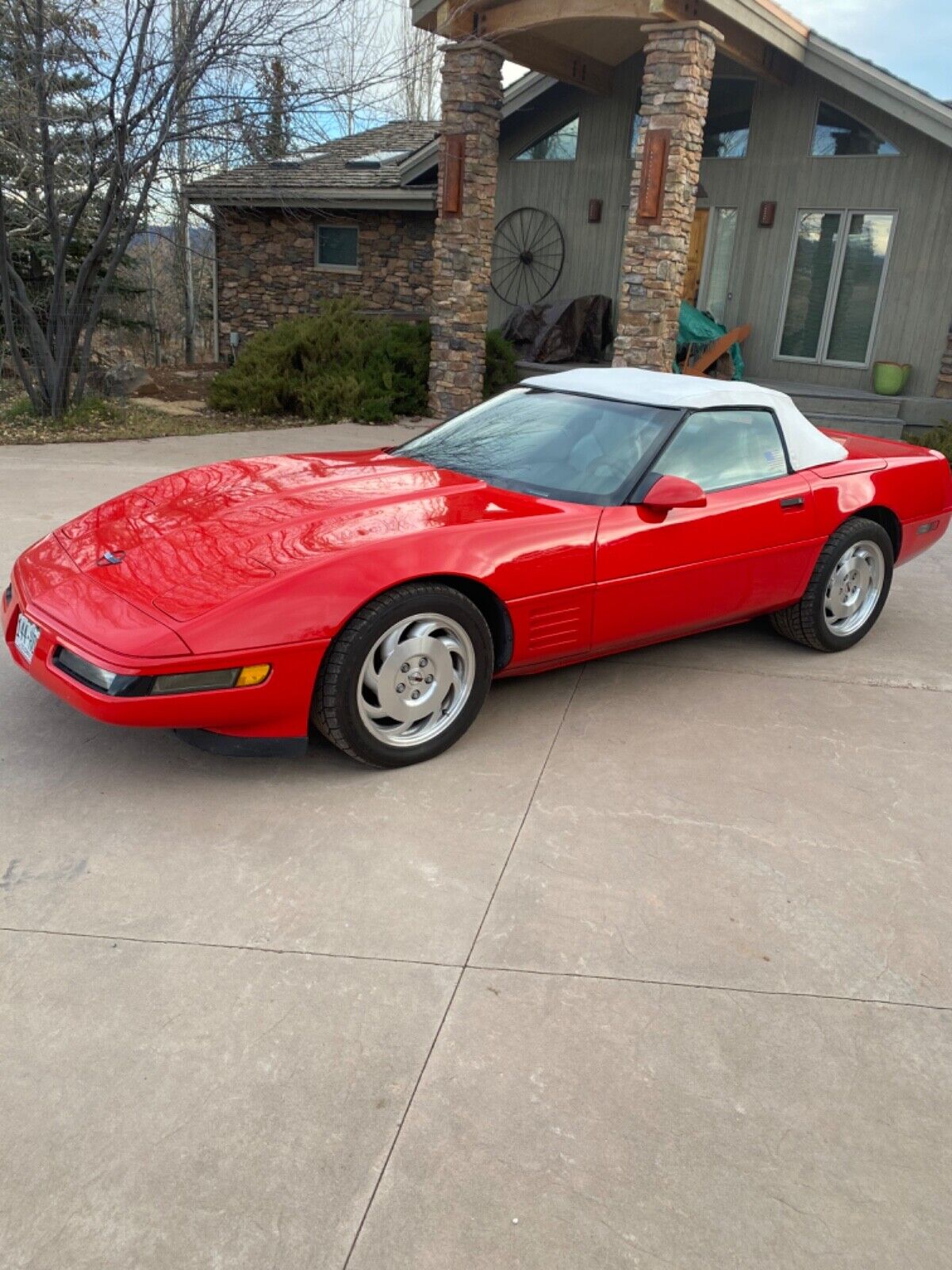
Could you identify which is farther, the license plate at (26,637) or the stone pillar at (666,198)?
the stone pillar at (666,198)

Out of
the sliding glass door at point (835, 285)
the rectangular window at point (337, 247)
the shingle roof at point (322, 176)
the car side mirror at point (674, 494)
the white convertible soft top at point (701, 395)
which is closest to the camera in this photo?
the car side mirror at point (674, 494)

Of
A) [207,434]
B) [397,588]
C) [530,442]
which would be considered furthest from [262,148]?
[397,588]

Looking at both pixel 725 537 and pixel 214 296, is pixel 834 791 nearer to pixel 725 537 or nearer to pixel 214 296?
pixel 725 537

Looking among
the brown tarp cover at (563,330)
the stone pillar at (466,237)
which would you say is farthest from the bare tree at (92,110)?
the brown tarp cover at (563,330)

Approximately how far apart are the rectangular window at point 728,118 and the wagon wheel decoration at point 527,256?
2.56 meters

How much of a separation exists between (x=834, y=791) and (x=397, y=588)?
172 centimetres

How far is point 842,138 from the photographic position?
1347cm

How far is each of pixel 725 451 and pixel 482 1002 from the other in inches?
113

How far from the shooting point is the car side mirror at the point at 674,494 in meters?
3.96

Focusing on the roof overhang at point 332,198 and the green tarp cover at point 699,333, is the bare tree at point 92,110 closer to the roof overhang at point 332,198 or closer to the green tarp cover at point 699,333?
the roof overhang at point 332,198

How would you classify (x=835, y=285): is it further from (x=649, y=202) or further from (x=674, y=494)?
(x=674, y=494)

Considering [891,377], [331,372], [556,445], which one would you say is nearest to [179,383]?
[331,372]

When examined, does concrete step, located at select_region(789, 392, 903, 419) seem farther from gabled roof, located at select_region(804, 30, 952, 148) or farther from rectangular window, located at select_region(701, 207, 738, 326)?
gabled roof, located at select_region(804, 30, 952, 148)

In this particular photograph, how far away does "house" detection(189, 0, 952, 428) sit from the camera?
11344 mm
